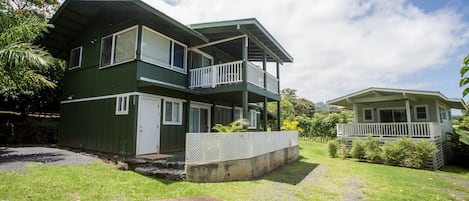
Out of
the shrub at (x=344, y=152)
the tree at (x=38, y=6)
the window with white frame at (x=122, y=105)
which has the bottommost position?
the shrub at (x=344, y=152)

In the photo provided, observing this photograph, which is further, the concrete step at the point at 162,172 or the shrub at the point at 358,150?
the shrub at the point at 358,150

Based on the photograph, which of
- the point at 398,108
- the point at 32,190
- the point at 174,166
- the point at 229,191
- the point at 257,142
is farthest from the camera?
the point at 398,108

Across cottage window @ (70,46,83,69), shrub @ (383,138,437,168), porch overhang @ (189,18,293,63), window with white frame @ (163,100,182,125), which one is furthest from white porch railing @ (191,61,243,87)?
shrub @ (383,138,437,168)

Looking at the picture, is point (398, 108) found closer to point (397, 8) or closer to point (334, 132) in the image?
point (334, 132)

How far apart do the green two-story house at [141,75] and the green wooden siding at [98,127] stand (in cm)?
4

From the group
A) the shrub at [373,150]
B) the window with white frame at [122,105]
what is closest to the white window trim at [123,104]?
the window with white frame at [122,105]

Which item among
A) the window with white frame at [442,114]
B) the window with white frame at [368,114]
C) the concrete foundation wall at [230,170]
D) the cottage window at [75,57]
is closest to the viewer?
the concrete foundation wall at [230,170]

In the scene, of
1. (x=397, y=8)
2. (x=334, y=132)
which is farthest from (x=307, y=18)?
(x=334, y=132)

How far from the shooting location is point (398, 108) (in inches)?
612

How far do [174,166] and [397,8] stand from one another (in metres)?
9.96

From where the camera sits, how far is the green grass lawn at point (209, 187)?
5.17m

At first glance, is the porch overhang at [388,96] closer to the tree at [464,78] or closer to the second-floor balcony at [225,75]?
the second-floor balcony at [225,75]

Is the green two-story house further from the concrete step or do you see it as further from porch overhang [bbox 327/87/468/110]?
porch overhang [bbox 327/87/468/110]

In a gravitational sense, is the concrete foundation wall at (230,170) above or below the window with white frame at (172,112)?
below
